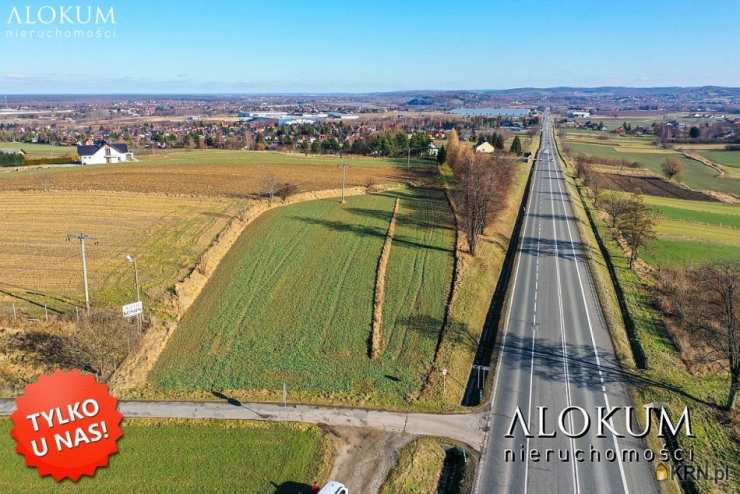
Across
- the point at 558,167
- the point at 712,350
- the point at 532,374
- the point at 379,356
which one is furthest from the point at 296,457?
the point at 558,167

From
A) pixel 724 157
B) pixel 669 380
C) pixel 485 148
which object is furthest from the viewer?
pixel 724 157

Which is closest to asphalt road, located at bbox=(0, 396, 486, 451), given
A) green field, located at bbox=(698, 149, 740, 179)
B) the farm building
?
the farm building

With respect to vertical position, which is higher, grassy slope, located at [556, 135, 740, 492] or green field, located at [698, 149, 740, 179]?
green field, located at [698, 149, 740, 179]

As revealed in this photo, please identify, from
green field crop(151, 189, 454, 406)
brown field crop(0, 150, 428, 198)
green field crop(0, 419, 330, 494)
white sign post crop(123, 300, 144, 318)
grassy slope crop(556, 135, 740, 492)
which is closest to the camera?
green field crop(0, 419, 330, 494)

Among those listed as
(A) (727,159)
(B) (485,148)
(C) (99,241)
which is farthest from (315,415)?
(A) (727,159)

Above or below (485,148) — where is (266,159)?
below

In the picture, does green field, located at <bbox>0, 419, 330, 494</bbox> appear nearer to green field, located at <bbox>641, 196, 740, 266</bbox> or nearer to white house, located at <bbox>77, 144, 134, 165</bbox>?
green field, located at <bbox>641, 196, 740, 266</bbox>

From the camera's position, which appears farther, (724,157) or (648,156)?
(648,156)

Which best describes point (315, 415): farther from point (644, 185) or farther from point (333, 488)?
point (644, 185)
